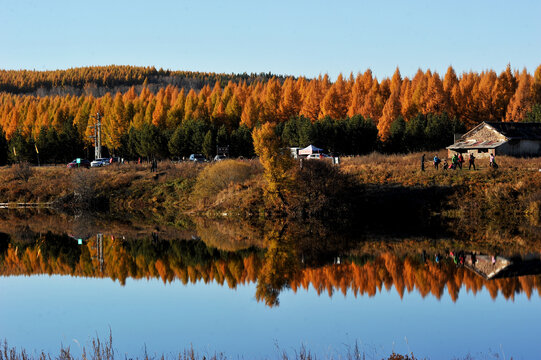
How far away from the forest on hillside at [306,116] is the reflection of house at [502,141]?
31.2 ft

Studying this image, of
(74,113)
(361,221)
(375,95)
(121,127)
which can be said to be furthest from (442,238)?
(74,113)

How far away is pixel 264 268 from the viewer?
81.9 ft

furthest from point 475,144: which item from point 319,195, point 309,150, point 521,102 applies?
point 521,102

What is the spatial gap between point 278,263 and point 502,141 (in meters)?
35.5

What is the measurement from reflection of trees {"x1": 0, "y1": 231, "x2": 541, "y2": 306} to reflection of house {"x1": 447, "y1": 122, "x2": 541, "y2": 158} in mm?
28245

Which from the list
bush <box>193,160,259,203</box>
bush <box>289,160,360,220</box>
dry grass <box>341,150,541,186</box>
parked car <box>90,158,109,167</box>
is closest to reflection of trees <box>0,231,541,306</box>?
bush <box>289,160,360,220</box>

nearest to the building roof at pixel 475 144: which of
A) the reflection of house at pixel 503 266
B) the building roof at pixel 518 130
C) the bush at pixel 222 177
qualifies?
the building roof at pixel 518 130

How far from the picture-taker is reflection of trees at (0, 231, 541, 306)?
20.9 meters

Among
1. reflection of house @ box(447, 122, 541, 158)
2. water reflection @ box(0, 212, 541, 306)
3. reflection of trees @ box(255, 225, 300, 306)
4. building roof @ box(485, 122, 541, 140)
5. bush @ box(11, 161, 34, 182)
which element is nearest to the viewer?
reflection of trees @ box(255, 225, 300, 306)

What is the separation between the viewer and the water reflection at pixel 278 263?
69.8 ft

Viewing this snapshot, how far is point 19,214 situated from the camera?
163ft

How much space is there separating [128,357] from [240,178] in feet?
115

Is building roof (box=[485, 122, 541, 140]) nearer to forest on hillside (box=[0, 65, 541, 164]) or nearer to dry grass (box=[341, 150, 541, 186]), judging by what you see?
dry grass (box=[341, 150, 541, 186])

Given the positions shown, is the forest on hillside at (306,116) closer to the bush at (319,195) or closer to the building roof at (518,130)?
the building roof at (518,130)
